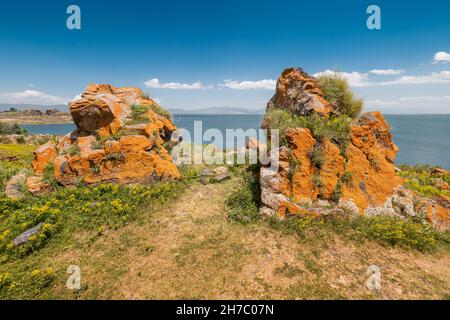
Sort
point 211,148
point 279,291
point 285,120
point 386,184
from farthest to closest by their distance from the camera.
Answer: point 211,148 → point 285,120 → point 386,184 → point 279,291

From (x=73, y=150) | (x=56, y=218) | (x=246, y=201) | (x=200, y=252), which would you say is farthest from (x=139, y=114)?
(x=200, y=252)

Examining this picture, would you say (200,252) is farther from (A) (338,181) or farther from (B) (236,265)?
(A) (338,181)

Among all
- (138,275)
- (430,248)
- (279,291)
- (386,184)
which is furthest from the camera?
(386,184)

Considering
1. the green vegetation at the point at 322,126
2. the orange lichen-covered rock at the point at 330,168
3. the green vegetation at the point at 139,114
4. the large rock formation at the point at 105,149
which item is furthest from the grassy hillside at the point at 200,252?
the green vegetation at the point at 139,114

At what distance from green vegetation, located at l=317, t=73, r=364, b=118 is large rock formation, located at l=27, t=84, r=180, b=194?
32.0 feet

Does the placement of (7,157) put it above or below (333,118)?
below

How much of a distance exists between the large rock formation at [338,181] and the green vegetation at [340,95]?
2.59 ft

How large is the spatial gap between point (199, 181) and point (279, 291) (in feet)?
25.6

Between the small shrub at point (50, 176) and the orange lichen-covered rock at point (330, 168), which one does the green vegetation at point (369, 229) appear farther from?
the small shrub at point (50, 176)

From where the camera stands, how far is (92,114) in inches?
473

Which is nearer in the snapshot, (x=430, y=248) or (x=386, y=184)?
(x=430, y=248)

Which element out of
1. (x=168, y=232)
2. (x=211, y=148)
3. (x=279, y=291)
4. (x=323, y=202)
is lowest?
(x=279, y=291)

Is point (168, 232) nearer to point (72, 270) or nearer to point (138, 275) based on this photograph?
point (138, 275)

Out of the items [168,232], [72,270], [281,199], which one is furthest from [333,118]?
[72,270]
